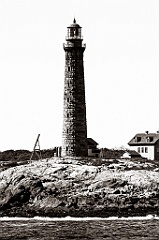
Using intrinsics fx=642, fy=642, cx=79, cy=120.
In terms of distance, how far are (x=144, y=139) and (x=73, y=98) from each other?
23529mm

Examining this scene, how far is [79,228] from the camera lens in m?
39.9

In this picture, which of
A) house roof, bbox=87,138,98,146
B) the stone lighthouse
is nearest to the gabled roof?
house roof, bbox=87,138,98,146

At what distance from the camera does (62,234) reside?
36.8m

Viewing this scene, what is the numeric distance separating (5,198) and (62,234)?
17879 millimetres

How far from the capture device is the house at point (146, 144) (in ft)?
287

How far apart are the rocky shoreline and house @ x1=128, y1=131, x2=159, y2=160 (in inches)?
1137

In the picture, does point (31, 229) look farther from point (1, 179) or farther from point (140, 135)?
point (140, 135)

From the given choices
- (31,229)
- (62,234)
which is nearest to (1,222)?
(31,229)

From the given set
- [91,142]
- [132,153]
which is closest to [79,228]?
[91,142]

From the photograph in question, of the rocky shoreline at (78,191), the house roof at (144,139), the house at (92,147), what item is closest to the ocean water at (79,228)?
the rocky shoreline at (78,191)

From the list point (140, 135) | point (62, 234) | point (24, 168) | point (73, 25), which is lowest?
point (62, 234)

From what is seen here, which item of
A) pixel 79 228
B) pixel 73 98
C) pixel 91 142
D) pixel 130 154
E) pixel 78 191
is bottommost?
pixel 79 228

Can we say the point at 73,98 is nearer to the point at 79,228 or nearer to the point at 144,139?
the point at 144,139

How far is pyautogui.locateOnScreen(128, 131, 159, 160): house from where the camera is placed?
287 ft
